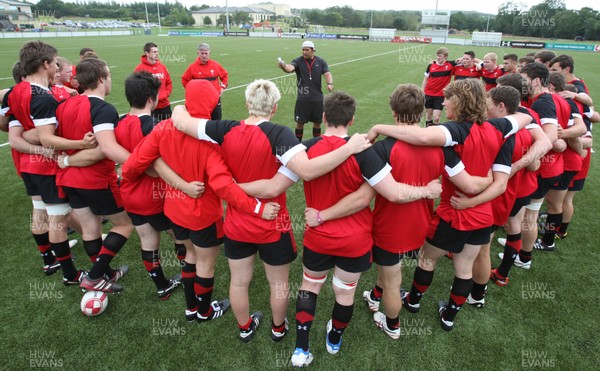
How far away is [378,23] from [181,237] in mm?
102674

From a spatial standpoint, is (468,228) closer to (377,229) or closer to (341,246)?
(377,229)

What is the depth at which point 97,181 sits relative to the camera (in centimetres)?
362

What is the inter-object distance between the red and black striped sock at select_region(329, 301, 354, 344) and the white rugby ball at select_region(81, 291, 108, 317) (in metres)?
2.46

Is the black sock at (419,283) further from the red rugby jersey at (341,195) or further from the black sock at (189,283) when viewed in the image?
the black sock at (189,283)

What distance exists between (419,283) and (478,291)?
76 centimetres

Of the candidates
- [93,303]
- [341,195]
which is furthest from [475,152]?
[93,303]

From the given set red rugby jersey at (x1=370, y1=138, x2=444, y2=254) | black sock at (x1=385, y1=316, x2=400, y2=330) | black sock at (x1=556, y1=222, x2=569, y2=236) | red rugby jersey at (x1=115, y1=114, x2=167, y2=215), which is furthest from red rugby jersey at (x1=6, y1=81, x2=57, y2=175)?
black sock at (x1=556, y1=222, x2=569, y2=236)

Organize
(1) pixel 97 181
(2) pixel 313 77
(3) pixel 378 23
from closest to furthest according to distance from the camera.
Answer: (1) pixel 97 181
(2) pixel 313 77
(3) pixel 378 23

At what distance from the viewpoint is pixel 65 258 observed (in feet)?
13.3

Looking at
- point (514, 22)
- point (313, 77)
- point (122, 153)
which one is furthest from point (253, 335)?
point (514, 22)

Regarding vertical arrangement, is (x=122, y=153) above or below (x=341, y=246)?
above

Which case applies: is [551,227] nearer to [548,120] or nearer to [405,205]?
[548,120]

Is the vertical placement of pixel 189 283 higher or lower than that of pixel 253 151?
lower

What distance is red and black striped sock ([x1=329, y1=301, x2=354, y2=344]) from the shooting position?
3.07 m
